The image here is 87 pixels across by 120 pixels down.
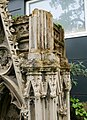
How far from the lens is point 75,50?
6625 mm

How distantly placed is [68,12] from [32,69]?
13.9 feet

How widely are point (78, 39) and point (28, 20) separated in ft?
10.8

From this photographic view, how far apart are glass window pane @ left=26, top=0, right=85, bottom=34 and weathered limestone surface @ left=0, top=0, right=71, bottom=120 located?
323 cm

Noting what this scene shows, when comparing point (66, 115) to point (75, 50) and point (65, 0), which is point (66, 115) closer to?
point (75, 50)

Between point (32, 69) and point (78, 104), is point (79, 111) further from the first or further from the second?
point (32, 69)

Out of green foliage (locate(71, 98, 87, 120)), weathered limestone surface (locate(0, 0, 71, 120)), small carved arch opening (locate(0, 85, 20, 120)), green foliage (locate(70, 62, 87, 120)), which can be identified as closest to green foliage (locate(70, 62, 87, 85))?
green foliage (locate(70, 62, 87, 120))

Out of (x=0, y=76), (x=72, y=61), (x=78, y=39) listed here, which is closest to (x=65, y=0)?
(x=78, y=39)

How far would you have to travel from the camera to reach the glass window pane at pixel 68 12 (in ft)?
22.2

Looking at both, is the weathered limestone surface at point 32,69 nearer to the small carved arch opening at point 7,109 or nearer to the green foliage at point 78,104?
the small carved arch opening at point 7,109

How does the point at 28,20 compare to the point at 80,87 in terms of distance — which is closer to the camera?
the point at 28,20

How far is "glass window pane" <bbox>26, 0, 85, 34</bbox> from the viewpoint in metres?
6.76

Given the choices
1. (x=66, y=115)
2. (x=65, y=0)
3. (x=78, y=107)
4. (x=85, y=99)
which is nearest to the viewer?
(x=66, y=115)

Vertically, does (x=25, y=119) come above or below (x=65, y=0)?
below

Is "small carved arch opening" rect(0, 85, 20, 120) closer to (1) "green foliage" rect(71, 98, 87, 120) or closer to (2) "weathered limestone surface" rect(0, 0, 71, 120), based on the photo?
(2) "weathered limestone surface" rect(0, 0, 71, 120)
